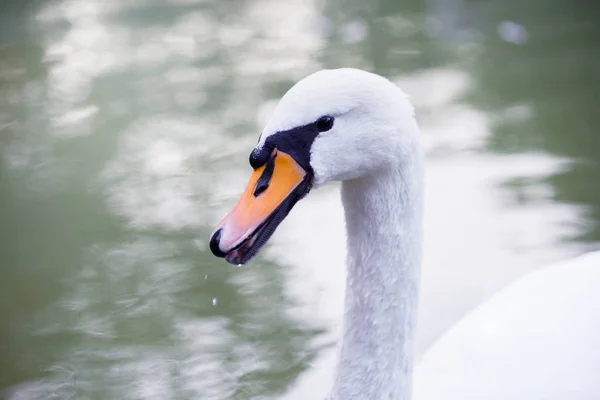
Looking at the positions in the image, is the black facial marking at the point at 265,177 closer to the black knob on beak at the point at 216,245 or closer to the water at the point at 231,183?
the black knob on beak at the point at 216,245

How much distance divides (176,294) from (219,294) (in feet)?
0.63

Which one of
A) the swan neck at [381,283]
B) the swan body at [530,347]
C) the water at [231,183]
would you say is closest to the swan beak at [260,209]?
the swan neck at [381,283]

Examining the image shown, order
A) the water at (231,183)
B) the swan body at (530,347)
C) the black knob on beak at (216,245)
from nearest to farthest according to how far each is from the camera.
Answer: the black knob on beak at (216,245), the swan body at (530,347), the water at (231,183)

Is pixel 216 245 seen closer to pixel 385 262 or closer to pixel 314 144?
pixel 314 144

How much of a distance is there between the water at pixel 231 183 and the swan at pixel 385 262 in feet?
2.75

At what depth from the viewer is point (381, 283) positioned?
191 centimetres

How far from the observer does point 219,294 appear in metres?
3.62

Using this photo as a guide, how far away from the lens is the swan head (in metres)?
1.69

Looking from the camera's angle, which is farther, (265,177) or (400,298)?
(400,298)

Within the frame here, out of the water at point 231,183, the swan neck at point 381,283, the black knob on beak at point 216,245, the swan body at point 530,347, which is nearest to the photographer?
the black knob on beak at point 216,245

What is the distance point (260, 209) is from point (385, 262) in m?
0.35

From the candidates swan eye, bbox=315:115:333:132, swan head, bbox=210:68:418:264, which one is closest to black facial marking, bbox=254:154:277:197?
swan head, bbox=210:68:418:264

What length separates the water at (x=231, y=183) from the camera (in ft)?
10.9

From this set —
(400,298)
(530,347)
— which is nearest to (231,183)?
(530,347)
